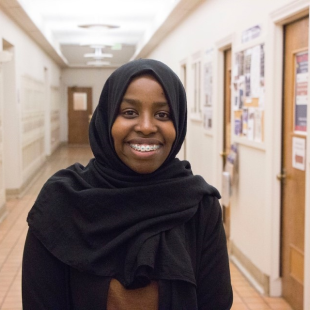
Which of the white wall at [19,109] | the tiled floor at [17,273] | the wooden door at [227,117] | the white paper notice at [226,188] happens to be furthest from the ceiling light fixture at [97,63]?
the white paper notice at [226,188]

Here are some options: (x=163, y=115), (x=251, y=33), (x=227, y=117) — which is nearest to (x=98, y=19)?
(x=227, y=117)

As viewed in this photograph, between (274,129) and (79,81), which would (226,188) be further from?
(79,81)

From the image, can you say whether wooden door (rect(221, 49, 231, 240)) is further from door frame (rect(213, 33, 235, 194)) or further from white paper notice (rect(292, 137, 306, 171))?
white paper notice (rect(292, 137, 306, 171))

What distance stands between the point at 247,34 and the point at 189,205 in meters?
4.11

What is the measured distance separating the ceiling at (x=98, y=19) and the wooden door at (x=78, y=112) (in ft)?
17.3

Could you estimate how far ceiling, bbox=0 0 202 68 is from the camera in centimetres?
904

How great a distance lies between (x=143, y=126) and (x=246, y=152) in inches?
164

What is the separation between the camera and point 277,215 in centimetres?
461

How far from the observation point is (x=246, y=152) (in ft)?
17.9

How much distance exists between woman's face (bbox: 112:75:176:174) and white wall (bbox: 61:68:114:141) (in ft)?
69.3

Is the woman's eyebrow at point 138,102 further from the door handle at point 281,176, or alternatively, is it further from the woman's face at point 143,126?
the door handle at point 281,176

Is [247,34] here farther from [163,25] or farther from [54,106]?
[54,106]

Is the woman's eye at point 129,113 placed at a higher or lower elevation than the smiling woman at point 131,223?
higher

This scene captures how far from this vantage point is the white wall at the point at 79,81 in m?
22.3
